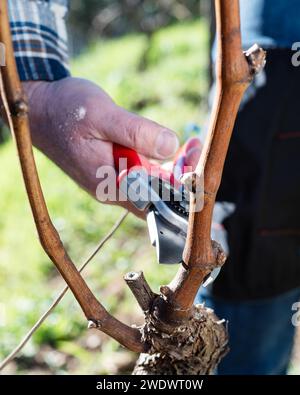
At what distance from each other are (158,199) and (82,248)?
2752 mm

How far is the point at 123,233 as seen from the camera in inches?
152

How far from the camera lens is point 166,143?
1191 mm

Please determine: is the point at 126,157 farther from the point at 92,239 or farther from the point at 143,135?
the point at 92,239

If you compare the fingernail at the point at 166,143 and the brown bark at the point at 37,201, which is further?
the fingernail at the point at 166,143

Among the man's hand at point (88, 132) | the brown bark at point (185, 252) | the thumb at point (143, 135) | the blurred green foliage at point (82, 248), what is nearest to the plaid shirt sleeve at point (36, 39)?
the man's hand at point (88, 132)

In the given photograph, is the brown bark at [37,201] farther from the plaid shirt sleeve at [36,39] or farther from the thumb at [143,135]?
the plaid shirt sleeve at [36,39]

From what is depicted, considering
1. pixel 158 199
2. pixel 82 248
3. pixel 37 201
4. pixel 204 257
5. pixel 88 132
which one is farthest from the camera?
pixel 82 248

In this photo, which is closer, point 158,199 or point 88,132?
→ point 158,199

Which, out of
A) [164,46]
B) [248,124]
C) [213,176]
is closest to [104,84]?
[164,46]

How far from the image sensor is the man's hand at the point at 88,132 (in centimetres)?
119

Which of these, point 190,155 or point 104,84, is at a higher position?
point 190,155

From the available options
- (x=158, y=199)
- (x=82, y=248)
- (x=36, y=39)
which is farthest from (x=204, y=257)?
(x=82, y=248)

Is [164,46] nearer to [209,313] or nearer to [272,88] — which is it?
[272,88]
